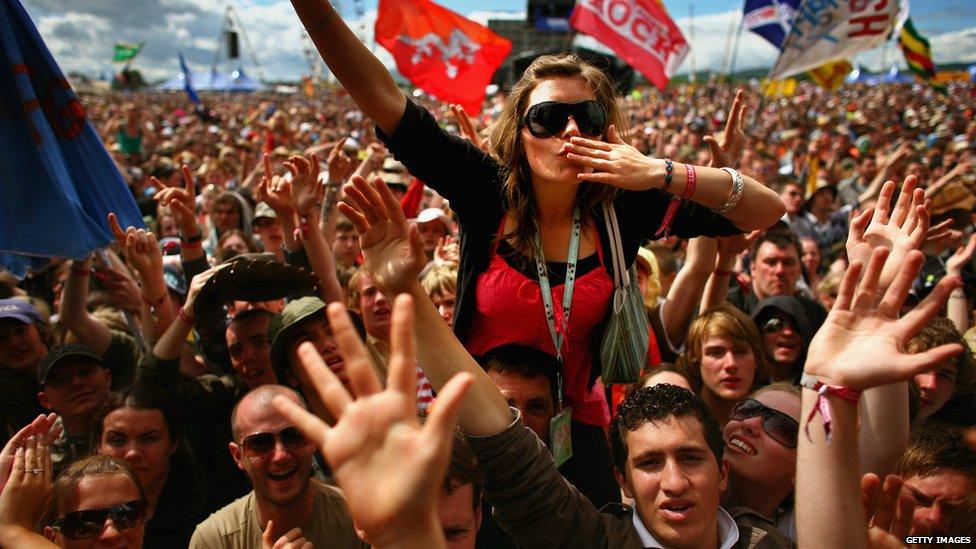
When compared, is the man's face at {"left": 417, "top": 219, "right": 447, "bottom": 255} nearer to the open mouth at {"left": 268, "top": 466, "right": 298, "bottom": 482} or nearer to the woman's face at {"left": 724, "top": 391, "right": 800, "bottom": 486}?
the open mouth at {"left": 268, "top": 466, "right": 298, "bottom": 482}

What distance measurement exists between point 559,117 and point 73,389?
2.73 meters

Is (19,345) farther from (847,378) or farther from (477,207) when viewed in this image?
(847,378)

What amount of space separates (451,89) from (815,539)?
5.85 m

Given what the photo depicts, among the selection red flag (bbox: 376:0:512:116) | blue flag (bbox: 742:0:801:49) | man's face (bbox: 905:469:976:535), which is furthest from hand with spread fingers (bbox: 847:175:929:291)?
blue flag (bbox: 742:0:801:49)

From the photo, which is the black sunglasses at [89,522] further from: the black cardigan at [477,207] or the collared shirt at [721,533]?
the collared shirt at [721,533]

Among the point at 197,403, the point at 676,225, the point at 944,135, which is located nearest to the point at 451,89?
the point at 197,403

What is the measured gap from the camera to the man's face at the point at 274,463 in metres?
2.56

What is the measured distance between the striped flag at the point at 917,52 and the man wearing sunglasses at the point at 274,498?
1560 centimetres

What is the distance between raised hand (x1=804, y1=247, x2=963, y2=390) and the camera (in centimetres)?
134

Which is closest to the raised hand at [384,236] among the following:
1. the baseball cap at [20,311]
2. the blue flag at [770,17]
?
the baseball cap at [20,311]

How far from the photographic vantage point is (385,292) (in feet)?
5.02

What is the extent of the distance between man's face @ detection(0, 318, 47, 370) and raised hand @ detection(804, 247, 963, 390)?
3.88 metres

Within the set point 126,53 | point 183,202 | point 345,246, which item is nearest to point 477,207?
point 183,202

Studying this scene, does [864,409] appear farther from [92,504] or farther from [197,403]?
[197,403]
